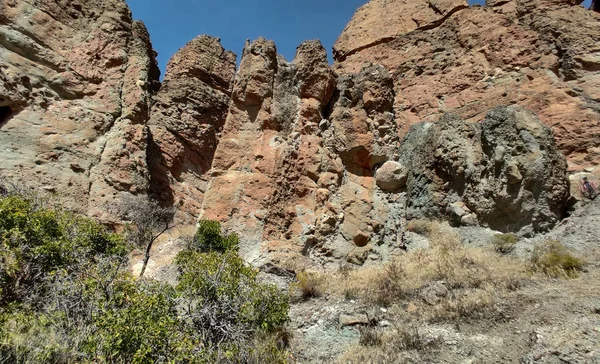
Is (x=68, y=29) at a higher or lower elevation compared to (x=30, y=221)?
higher

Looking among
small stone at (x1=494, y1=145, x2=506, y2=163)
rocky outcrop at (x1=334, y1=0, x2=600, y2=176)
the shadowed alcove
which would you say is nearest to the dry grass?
small stone at (x1=494, y1=145, x2=506, y2=163)

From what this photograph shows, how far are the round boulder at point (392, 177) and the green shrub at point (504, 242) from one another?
11.6 feet

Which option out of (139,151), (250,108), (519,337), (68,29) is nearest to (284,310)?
(519,337)

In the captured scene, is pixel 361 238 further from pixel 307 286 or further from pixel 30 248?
pixel 30 248

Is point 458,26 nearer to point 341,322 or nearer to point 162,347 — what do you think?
point 341,322

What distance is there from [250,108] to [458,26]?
33.4ft

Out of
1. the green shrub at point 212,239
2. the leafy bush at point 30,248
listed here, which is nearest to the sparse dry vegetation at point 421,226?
the green shrub at point 212,239

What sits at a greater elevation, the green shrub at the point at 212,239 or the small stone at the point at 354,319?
the green shrub at the point at 212,239

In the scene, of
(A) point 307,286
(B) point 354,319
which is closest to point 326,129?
(A) point 307,286

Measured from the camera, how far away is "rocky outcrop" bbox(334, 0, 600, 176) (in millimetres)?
12273

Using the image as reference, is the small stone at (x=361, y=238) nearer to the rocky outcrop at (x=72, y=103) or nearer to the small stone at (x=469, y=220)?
the small stone at (x=469, y=220)

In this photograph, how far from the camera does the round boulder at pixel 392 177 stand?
42.5ft

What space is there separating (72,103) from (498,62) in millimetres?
16272

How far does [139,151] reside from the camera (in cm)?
1505
